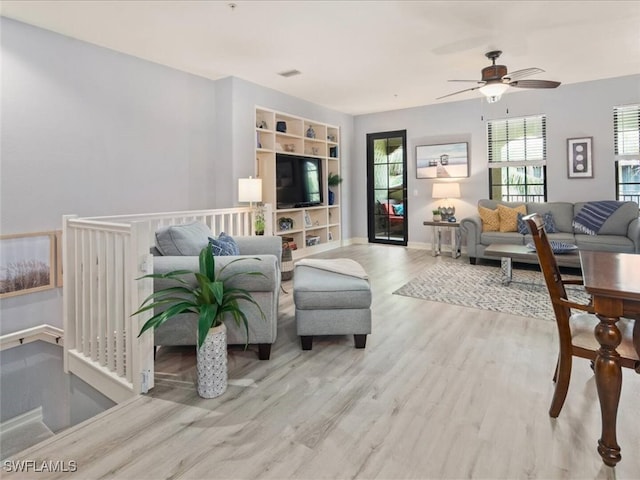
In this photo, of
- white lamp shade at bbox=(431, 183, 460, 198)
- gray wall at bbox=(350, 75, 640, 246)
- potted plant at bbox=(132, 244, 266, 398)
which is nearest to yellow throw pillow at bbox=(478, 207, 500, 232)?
white lamp shade at bbox=(431, 183, 460, 198)

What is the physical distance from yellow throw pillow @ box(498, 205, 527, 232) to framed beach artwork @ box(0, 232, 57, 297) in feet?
19.1

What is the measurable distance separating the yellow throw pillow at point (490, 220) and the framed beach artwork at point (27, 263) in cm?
567

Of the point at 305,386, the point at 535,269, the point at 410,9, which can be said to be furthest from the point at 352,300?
the point at 535,269

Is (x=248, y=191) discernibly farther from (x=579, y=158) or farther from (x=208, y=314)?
(x=579, y=158)

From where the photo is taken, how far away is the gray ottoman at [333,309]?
2.65 metres

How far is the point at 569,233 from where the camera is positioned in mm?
5340

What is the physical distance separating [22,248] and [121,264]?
1.97m

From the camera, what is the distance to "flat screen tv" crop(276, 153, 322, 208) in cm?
593

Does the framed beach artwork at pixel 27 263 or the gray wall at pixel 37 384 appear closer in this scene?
the gray wall at pixel 37 384

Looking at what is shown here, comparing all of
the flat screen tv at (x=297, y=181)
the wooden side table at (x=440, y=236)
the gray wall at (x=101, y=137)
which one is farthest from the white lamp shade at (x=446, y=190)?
the gray wall at (x=101, y=137)

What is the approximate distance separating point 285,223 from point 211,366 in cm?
Result: 421

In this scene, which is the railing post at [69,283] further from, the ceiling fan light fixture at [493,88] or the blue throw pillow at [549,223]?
the blue throw pillow at [549,223]

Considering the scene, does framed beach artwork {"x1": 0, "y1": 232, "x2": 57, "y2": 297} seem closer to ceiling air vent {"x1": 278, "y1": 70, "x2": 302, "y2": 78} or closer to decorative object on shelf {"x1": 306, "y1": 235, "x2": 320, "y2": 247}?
ceiling air vent {"x1": 278, "y1": 70, "x2": 302, "y2": 78}

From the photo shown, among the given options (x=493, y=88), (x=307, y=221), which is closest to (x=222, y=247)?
(x=493, y=88)
